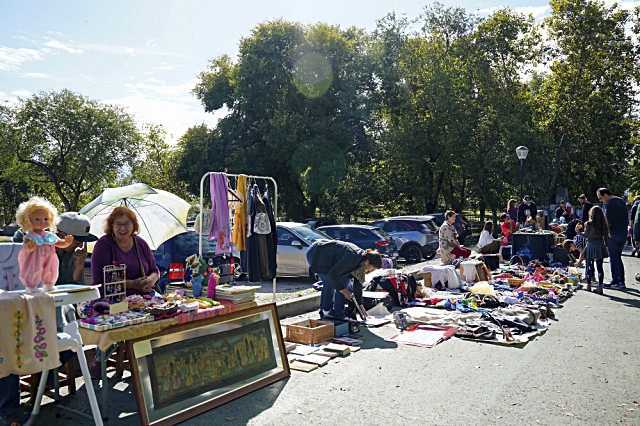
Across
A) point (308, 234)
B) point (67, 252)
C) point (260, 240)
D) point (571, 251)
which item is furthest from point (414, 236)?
point (67, 252)

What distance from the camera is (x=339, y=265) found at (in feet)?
28.5

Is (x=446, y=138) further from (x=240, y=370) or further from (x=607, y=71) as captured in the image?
(x=240, y=370)

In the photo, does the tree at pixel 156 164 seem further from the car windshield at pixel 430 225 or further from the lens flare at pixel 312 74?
the car windshield at pixel 430 225

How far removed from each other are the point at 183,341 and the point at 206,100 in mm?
29850

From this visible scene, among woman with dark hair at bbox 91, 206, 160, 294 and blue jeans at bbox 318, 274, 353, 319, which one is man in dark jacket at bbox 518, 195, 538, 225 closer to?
blue jeans at bbox 318, 274, 353, 319

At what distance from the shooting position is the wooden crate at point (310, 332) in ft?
25.4

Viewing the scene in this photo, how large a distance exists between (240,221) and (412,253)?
1156 centimetres

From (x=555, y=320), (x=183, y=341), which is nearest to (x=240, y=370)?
(x=183, y=341)

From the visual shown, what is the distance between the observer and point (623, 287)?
1238 centimetres

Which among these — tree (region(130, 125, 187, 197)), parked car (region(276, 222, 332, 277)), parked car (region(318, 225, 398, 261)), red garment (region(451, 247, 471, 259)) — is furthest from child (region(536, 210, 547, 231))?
tree (region(130, 125, 187, 197))

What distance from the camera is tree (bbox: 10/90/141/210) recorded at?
34.0 meters

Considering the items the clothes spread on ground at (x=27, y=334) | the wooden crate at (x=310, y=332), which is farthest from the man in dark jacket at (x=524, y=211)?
the clothes spread on ground at (x=27, y=334)

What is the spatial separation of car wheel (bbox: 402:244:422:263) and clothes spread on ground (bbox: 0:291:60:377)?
16.1 meters

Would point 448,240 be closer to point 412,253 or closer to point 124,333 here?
point 412,253
